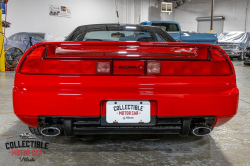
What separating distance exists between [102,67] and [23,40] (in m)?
8.36

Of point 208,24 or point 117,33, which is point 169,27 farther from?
point 208,24

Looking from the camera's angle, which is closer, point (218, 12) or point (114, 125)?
point (114, 125)

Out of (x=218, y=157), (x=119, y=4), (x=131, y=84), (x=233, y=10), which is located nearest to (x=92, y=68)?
(x=131, y=84)

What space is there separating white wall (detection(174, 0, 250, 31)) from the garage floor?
60.4 feet

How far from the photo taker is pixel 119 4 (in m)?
15.5

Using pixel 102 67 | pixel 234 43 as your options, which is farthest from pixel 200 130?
pixel 234 43

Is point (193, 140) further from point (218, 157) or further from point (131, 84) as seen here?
point (131, 84)

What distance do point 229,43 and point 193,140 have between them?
36.4 ft

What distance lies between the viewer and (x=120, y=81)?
4.88 feet

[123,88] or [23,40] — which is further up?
[23,40]

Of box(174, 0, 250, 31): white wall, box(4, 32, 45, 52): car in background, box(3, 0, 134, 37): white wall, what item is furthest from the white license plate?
box(174, 0, 250, 31): white wall

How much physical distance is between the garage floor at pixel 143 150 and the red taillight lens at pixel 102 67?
0.62 meters

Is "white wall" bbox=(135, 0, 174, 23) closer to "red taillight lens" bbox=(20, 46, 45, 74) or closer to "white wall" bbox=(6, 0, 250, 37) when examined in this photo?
"white wall" bbox=(6, 0, 250, 37)

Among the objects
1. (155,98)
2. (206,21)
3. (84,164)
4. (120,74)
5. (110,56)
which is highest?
(206,21)
